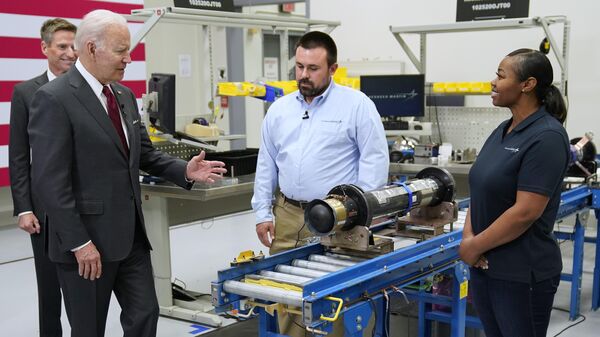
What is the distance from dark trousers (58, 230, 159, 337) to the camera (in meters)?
2.22

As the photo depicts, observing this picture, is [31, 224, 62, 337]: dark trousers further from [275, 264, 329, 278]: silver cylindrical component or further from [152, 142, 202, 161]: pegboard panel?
[152, 142, 202, 161]: pegboard panel

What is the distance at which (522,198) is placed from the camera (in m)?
2.01

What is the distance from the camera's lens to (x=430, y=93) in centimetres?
520

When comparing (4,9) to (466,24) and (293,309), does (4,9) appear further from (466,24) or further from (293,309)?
(293,309)

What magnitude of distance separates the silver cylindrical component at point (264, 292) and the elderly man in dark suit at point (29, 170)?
3.56 ft

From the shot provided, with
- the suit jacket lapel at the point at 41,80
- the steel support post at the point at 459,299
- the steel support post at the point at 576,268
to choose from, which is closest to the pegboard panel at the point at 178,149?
the suit jacket lapel at the point at 41,80

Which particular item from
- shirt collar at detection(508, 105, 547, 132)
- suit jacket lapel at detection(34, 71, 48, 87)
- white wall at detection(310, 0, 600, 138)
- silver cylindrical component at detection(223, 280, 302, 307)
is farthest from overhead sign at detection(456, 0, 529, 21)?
silver cylindrical component at detection(223, 280, 302, 307)

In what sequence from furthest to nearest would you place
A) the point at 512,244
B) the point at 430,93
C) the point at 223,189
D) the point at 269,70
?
the point at 269,70
the point at 430,93
the point at 223,189
the point at 512,244

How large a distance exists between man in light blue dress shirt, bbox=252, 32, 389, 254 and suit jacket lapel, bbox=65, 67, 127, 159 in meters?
0.76

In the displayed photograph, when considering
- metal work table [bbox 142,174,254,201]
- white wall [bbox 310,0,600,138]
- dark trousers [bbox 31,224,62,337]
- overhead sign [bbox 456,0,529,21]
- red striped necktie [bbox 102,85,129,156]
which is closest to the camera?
red striped necktie [bbox 102,85,129,156]

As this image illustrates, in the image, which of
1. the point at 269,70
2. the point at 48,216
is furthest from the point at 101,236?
the point at 269,70

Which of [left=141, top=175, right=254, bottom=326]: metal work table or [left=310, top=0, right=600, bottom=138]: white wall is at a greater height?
[left=310, top=0, right=600, bottom=138]: white wall

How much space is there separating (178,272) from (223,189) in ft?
4.96

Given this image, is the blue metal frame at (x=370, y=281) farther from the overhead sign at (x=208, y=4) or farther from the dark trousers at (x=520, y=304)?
the overhead sign at (x=208, y=4)
